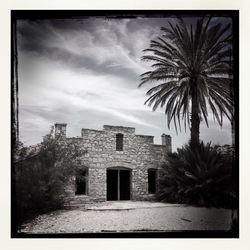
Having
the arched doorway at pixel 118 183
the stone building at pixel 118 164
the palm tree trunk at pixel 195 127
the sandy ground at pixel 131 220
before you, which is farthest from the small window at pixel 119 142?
the palm tree trunk at pixel 195 127

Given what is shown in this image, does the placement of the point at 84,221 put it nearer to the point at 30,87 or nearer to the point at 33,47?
the point at 30,87

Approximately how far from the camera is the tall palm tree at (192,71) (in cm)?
607

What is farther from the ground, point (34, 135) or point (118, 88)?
point (118, 88)

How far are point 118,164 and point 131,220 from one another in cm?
90

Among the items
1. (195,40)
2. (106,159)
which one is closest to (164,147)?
(106,159)

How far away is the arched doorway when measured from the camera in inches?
243

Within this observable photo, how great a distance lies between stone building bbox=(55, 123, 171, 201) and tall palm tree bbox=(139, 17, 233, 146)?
558 millimetres

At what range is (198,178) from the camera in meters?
6.06

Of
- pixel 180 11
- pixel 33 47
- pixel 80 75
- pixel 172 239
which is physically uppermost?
pixel 180 11

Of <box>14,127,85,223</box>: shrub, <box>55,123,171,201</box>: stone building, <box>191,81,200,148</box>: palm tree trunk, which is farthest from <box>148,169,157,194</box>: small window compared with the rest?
<box>14,127,85,223</box>: shrub
